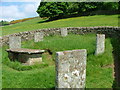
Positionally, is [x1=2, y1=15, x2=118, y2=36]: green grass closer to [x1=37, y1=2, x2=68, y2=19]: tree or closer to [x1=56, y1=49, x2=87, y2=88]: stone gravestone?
[x1=37, y1=2, x2=68, y2=19]: tree

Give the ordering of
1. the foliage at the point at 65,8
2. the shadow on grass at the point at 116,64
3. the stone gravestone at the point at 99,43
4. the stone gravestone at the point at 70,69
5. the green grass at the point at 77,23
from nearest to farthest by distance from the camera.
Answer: the stone gravestone at the point at 70,69, the shadow on grass at the point at 116,64, the stone gravestone at the point at 99,43, the green grass at the point at 77,23, the foliage at the point at 65,8

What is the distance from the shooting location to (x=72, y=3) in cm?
5447

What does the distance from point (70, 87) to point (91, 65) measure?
611 centimetres

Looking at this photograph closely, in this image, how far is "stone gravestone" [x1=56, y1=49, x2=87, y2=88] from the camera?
21.8 ft

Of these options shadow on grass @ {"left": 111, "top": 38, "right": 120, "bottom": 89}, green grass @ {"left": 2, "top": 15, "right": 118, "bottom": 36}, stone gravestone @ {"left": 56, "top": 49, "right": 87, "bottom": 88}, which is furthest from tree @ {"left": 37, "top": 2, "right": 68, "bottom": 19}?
stone gravestone @ {"left": 56, "top": 49, "right": 87, "bottom": 88}

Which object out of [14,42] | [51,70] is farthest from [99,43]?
[14,42]

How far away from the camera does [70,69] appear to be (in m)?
6.87

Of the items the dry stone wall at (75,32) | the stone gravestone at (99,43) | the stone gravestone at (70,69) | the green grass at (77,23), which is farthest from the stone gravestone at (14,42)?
the green grass at (77,23)

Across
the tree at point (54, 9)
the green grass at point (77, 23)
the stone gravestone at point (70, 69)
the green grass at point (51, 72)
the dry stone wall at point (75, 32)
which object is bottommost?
the green grass at point (51, 72)

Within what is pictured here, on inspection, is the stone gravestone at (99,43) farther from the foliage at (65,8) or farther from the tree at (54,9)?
the tree at (54,9)

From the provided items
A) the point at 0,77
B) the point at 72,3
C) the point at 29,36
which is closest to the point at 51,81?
the point at 0,77

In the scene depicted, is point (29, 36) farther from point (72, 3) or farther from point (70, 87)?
point (72, 3)

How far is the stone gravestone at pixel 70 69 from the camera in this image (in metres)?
6.64

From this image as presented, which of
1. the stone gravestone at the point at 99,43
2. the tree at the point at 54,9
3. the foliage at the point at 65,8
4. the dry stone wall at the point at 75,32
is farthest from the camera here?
the tree at the point at 54,9
